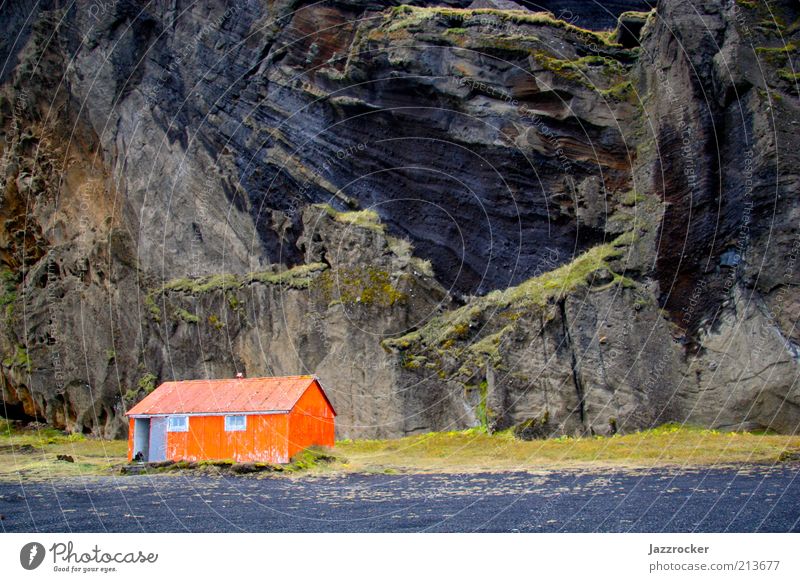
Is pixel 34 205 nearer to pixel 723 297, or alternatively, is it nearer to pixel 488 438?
pixel 488 438

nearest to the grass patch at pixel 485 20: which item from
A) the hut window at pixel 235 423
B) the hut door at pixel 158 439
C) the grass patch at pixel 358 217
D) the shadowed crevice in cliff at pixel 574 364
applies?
the grass patch at pixel 358 217

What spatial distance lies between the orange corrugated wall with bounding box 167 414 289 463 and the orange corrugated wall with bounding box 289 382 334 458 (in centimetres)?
58

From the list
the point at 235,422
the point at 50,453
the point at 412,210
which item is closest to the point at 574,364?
the point at 412,210

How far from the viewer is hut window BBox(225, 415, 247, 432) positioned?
31.5 meters

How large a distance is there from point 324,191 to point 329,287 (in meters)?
6.34

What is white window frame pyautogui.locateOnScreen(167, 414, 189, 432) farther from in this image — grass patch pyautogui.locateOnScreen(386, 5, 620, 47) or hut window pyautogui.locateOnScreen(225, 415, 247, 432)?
grass patch pyautogui.locateOnScreen(386, 5, 620, 47)

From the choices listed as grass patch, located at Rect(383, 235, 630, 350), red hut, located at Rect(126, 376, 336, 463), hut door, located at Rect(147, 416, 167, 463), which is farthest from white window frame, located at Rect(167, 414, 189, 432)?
grass patch, located at Rect(383, 235, 630, 350)

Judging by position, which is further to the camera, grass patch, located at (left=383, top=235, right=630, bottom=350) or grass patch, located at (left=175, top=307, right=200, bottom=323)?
grass patch, located at (left=175, top=307, right=200, bottom=323)

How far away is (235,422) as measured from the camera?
3156 centimetres

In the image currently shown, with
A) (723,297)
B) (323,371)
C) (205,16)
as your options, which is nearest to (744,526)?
(723,297)

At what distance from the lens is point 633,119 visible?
133 ft

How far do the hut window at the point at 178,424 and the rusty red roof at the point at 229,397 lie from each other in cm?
28

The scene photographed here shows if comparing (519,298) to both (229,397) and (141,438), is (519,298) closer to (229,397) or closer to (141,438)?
(229,397)

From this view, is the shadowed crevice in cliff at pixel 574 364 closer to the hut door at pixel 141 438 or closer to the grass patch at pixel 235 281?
the grass patch at pixel 235 281
